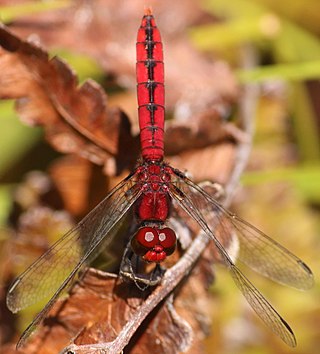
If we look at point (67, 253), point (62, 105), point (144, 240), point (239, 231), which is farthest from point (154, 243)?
point (62, 105)

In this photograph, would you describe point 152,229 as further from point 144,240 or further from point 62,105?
point 62,105

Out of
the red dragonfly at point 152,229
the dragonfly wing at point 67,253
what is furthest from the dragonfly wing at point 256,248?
the dragonfly wing at point 67,253

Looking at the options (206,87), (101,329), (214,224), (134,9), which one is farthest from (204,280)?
(134,9)

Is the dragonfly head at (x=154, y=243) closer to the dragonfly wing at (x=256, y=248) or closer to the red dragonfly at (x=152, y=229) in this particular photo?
the red dragonfly at (x=152, y=229)

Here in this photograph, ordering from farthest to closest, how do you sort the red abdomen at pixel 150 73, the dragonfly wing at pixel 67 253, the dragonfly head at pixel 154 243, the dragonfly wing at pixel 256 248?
the red abdomen at pixel 150 73 < the dragonfly wing at pixel 256 248 < the dragonfly wing at pixel 67 253 < the dragonfly head at pixel 154 243

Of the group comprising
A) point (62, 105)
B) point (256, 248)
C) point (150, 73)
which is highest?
point (150, 73)

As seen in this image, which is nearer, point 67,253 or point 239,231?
point 67,253

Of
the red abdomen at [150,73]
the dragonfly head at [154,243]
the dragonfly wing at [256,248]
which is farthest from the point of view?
the red abdomen at [150,73]

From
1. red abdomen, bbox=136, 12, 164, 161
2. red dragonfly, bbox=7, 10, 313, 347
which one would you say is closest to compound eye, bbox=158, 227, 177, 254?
red dragonfly, bbox=7, 10, 313, 347
